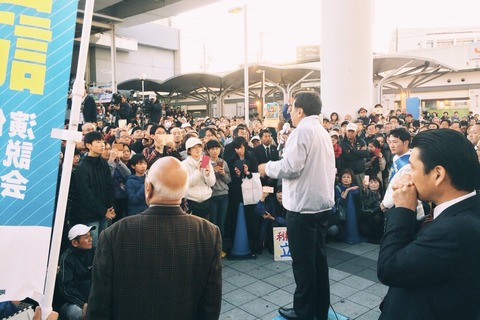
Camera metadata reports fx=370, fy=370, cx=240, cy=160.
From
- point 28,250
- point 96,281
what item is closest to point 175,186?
point 96,281

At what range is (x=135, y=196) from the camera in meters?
4.68

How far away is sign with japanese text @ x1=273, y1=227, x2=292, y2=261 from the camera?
17.2 feet

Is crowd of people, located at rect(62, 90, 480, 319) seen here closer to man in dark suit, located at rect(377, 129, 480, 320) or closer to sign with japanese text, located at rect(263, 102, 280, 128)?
man in dark suit, located at rect(377, 129, 480, 320)

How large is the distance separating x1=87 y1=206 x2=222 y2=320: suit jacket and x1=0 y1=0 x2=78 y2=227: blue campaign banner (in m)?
0.36

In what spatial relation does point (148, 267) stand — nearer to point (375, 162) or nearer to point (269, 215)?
point (269, 215)

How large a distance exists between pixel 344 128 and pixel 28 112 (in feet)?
23.7

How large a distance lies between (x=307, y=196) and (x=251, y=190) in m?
2.17

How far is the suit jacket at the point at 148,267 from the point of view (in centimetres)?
185

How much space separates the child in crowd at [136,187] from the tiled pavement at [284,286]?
1.43 meters

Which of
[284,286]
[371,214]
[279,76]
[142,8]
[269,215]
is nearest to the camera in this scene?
[284,286]

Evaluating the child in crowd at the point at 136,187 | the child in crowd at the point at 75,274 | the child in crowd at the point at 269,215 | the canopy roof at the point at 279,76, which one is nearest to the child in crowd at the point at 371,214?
the child in crowd at the point at 269,215

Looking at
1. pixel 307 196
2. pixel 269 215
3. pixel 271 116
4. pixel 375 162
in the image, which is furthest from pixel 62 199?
pixel 271 116

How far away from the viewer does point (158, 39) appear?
32.5 metres

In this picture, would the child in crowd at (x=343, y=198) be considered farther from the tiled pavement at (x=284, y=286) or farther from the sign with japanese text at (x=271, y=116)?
the sign with japanese text at (x=271, y=116)
